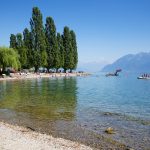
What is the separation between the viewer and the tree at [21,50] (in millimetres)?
100650

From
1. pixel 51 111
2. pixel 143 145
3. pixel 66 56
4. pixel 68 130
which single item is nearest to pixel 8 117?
pixel 51 111

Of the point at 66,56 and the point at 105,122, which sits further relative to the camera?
the point at 66,56

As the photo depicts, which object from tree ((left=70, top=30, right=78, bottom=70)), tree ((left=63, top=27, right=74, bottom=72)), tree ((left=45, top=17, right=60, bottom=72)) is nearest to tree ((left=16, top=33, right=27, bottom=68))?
tree ((left=45, top=17, right=60, bottom=72))

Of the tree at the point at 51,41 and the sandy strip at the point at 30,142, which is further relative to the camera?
the tree at the point at 51,41

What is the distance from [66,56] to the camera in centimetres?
12381

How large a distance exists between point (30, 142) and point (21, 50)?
285 feet

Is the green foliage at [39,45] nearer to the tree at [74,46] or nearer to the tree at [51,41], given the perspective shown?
the tree at [51,41]

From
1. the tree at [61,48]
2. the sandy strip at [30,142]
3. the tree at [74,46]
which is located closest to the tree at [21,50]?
the tree at [61,48]

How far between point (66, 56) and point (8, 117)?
99.0m

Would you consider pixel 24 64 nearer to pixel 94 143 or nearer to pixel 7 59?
pixel 7 59

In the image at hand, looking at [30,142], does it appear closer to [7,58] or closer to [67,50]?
[7,58]

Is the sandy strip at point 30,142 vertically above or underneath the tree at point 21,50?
underneath

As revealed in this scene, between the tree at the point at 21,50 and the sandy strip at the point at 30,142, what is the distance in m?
83.8

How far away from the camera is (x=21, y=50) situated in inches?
3971
